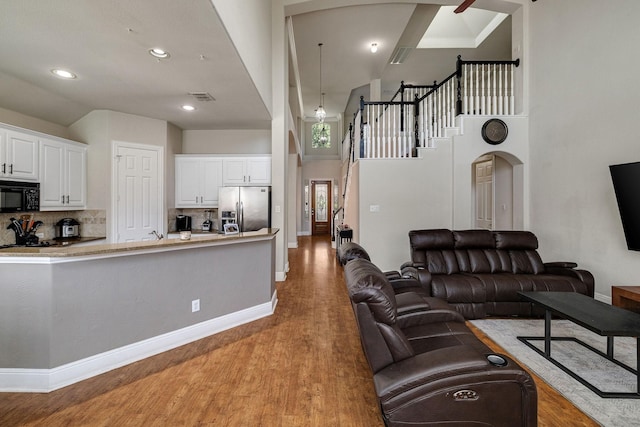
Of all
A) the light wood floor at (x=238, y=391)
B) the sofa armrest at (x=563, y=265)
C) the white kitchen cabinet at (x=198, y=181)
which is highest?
the white kitchen cabinet at (x=198, y=181)

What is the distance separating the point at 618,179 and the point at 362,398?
3.71 meters

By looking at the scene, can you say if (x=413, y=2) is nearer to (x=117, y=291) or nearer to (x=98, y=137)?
(x=98, y=137)

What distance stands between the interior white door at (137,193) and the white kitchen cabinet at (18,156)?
992 millimetres

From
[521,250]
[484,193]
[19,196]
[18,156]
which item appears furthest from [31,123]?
[484,193]

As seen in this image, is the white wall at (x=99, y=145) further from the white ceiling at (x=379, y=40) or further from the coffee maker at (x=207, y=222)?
the white ceiling at (x=379, y=40)

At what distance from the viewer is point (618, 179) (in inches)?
130

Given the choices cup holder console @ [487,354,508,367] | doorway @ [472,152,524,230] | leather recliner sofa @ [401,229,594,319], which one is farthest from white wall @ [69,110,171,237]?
doorway @ [472,152,524,230]

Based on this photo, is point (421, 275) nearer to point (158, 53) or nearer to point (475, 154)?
point (475, 154)

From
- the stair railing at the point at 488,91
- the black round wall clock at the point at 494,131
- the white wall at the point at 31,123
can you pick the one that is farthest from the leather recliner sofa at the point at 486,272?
the white wall at the point at 31,123

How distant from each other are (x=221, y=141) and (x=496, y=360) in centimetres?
561

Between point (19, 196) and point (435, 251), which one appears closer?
point (19, 196)

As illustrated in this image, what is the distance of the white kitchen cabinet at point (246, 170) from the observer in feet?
18.1

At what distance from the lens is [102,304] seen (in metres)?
2.38

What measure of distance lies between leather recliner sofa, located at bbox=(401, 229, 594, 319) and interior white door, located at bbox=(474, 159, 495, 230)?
2.59m
